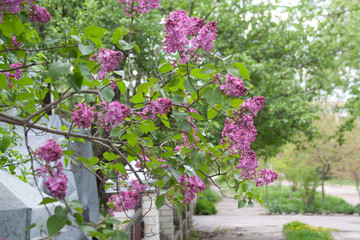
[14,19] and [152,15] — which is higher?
[152,15]

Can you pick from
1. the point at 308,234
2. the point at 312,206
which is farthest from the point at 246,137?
the point at 312,206

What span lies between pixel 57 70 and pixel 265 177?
4.33 ft

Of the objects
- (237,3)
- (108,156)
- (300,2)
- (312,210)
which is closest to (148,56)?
(237,3)

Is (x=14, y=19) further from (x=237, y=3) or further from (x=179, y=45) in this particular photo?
(x=237, y=3)

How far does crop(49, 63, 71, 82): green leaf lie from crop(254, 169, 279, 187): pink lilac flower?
1.24 m

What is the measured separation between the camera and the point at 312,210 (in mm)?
20438

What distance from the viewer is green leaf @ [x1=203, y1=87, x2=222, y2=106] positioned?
5.43 ft

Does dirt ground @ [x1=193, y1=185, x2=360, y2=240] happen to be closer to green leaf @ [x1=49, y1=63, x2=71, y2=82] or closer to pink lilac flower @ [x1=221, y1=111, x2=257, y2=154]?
pink lilac flower @ [x1=221, y1=111, x2=257, y2=154]

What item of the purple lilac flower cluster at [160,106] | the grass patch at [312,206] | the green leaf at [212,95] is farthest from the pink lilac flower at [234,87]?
the grass patch at [312,206]

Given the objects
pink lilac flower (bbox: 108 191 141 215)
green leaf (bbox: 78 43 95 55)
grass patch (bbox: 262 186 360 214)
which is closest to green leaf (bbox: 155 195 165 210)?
pink lilac flower (bbox: 108 191 141 215)

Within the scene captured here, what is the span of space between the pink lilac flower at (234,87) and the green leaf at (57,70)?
25.7 inches

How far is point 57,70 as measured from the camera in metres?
1.41

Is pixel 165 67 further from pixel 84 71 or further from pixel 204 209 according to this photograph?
pixel 204 209

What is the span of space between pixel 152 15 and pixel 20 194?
5.67 metres
